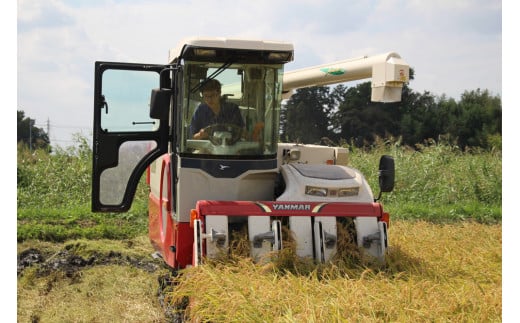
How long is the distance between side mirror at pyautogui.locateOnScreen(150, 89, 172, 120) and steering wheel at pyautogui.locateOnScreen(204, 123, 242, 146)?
1.61 feet

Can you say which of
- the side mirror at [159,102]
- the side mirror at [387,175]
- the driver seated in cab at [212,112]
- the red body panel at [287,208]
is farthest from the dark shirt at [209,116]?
the side mirror at [387,175]

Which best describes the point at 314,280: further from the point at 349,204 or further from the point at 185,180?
the point at 185,180

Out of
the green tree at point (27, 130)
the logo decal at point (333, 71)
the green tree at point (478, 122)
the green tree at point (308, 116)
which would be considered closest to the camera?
the logo decal at point (333, 71)

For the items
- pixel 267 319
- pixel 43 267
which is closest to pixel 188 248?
pixel 267 319

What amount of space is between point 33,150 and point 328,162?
39.6ft

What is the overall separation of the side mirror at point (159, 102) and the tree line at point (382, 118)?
31746mm

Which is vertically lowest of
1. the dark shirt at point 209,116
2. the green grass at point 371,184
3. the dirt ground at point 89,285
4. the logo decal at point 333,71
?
the dirt ground at point 89,285

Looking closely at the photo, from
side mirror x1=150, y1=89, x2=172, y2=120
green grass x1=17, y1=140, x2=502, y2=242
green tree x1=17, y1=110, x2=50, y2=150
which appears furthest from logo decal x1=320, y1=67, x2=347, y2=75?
green tree x1=17, y1=110, x2=50, y2=150

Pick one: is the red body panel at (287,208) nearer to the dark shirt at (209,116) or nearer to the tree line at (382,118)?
the dark shirt at (209,116)

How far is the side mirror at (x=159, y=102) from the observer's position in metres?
6.47

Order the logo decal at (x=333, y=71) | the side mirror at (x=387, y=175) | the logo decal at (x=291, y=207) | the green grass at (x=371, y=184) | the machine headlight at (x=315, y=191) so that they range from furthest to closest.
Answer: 1. the green grass at (x=371, y=184)
2. the logo decal at (x=333, y=71)
3. the side mirror at (x=387, y=175)
4. the machine headlight at (x=315, y=191)
5. the logo decal at (x=291, y=207)

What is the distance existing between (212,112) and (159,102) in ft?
1.88

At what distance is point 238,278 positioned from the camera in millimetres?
5445

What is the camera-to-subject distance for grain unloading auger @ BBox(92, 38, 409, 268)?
6.21 meters
